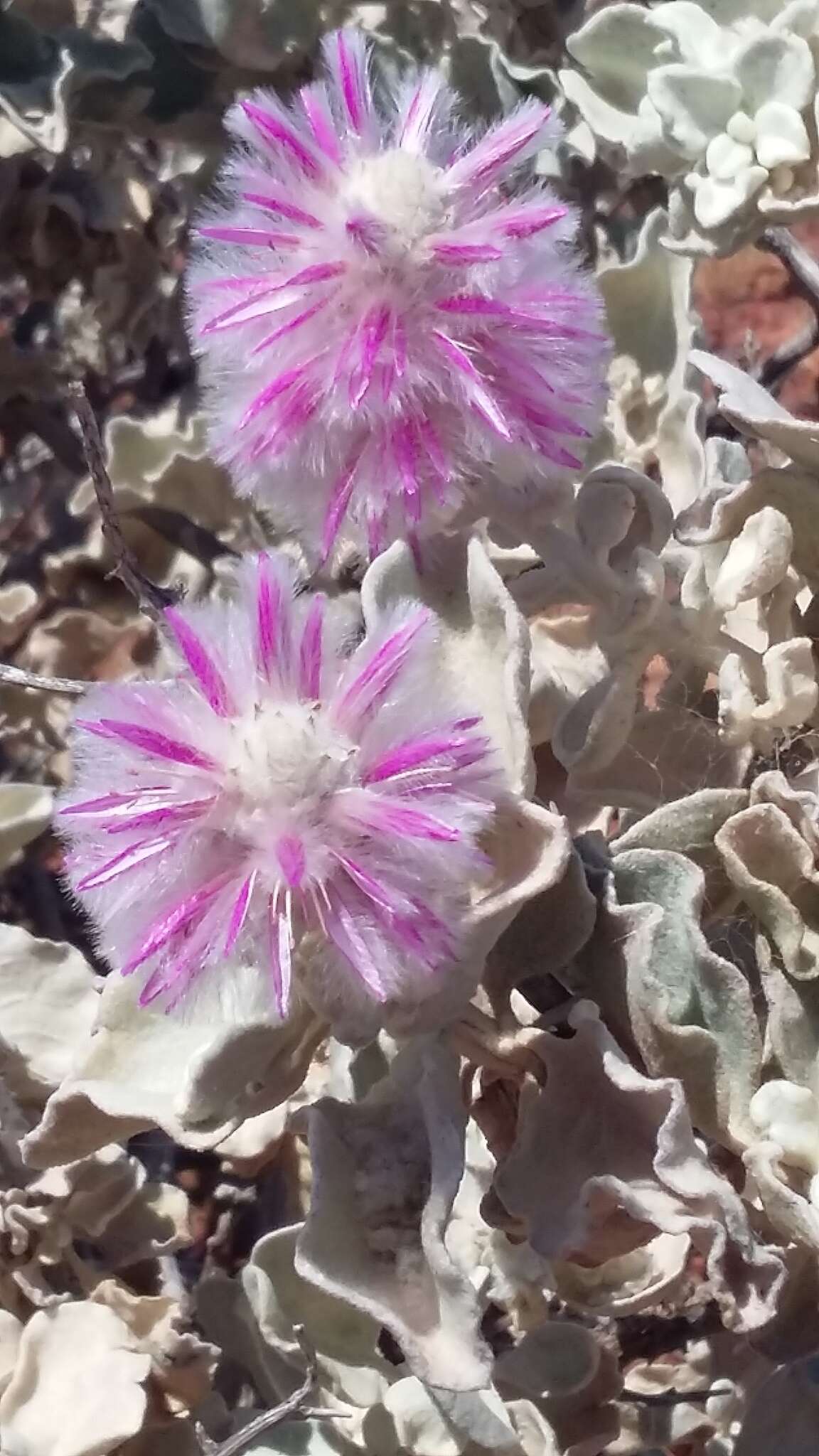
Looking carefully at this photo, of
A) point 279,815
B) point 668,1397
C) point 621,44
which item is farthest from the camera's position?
point 668,1397

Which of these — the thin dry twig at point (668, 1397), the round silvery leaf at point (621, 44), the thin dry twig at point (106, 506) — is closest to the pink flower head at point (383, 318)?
the thin dry twig at point (106, 506)

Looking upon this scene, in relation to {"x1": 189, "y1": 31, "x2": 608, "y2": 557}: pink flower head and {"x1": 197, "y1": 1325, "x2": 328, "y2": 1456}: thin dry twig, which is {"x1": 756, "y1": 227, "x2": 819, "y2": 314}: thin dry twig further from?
{"x1": 197, "y1": 1325, "x2": 328, "y2": 1456}: thin dry twig

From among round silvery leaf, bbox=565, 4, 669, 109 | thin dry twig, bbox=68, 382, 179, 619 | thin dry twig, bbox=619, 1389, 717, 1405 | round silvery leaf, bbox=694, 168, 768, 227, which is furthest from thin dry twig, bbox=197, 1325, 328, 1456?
round silvery leaf, bbox=565, 4, 669, 109

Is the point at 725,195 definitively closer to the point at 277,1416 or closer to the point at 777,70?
the point at 777,70

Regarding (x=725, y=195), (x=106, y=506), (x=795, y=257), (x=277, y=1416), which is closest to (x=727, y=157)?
(x=725, y=195)

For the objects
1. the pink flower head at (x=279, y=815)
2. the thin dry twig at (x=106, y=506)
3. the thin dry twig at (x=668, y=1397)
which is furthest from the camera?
the thin dry twig at (x=668, y=1397)

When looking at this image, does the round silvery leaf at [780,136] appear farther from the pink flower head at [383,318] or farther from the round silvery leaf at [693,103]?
the pink flower head at [383,318]
